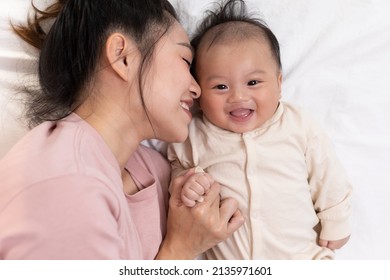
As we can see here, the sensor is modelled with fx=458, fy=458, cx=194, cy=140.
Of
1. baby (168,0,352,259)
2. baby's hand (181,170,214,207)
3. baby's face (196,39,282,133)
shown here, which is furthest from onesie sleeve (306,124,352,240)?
baby's hand (181,170,214,207)

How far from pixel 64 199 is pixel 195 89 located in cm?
42

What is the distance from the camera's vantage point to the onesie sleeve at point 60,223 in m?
0.82

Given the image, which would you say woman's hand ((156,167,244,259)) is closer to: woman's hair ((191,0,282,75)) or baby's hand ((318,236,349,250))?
baby's hand ((318,236,349,250))

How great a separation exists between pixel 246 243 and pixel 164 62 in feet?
1.58

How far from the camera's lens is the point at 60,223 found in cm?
83

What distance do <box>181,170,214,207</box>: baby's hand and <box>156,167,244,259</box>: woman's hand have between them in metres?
0.01

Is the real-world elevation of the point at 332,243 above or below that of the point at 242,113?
below

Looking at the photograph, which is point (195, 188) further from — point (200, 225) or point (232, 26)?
point (232, 26)

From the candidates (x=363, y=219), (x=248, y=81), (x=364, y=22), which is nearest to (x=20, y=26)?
(x=248, y=81)

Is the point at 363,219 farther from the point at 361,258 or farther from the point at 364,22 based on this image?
the point at 364,22

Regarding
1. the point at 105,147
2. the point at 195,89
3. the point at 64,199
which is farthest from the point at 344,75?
the point at 64,199

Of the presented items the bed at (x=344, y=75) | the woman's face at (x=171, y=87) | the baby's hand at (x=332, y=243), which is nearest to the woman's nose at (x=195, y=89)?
the woman's face at (x=171, y=87)

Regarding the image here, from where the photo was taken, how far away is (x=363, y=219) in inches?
48.5

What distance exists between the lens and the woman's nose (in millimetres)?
1091
